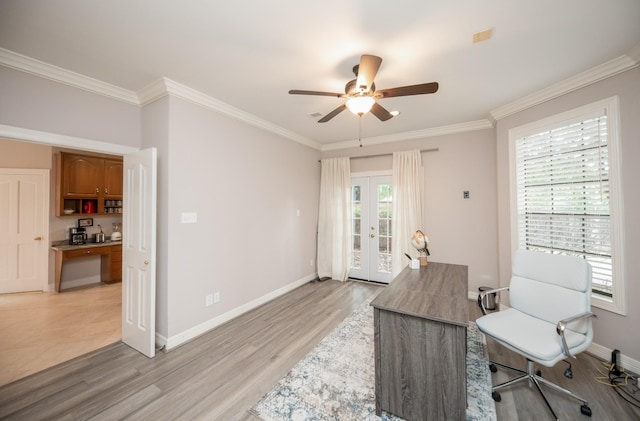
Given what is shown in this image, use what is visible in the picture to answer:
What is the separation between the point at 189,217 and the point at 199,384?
63.2 inches

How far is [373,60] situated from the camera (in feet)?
6.02

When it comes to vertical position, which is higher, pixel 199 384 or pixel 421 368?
pixel 421 368

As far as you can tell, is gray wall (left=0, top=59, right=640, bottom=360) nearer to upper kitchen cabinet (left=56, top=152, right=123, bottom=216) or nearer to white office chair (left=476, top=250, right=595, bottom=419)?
white office chair (left=476, top=250, right=595, bottom=419)

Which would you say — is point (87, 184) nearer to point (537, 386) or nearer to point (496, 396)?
point (496, 396)

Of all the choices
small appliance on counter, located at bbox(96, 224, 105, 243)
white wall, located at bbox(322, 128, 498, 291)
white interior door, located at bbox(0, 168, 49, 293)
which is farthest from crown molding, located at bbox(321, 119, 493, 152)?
white interior door, located at bbox(0, 168, 49, 293)

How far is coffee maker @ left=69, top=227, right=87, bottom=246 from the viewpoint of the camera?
15.1 ft

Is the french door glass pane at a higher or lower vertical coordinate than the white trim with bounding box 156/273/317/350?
higher

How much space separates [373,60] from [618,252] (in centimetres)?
278

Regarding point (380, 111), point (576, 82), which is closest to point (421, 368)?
point (380, 111)

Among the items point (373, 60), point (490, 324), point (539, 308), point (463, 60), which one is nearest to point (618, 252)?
point (539, 308)

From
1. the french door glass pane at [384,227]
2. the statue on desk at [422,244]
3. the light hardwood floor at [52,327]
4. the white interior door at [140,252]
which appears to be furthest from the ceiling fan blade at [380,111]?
the light hardwood floor at [52,327]

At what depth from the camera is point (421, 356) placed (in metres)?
1.62

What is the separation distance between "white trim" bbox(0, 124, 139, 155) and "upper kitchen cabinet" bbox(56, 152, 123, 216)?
2949mm

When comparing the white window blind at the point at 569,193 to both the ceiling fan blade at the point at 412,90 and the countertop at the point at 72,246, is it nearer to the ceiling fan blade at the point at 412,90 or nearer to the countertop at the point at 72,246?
the ceiling fan blade at the point at 412,90
